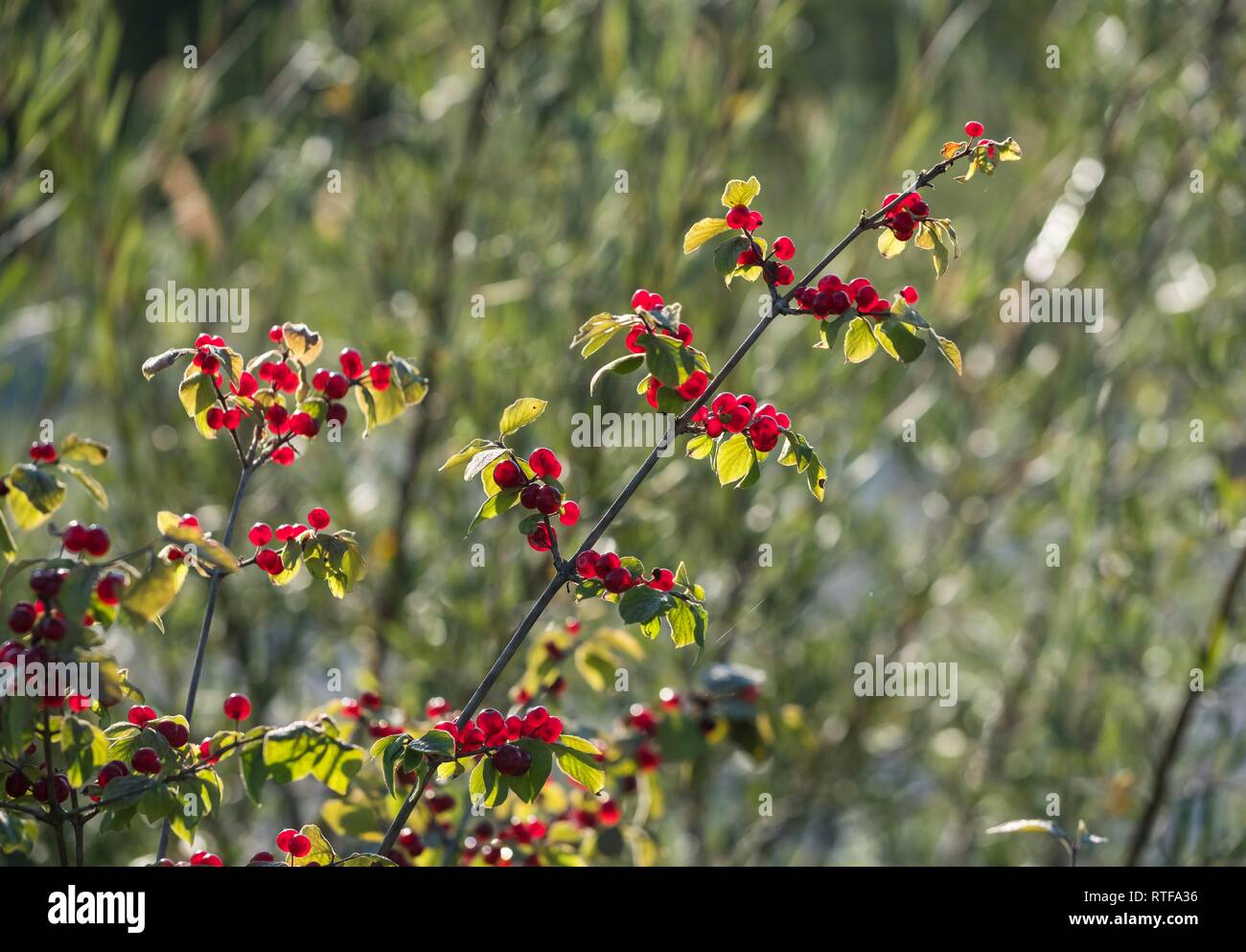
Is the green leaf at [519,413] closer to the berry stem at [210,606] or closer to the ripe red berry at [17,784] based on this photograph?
the berry stem at [210,606]

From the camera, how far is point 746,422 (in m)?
0.65

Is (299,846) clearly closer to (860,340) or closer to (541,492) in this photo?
(541,492)

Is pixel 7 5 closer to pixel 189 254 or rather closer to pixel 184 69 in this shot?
pixel 184 69

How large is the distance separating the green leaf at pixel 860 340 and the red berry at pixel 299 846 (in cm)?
41

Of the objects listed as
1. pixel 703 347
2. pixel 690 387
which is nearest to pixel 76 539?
pixel 690 387

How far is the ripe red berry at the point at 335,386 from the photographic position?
0.70 m

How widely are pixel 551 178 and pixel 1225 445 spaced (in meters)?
0.92

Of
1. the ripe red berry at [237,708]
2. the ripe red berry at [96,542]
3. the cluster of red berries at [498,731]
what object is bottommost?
the cluster of red berries at [498,731]

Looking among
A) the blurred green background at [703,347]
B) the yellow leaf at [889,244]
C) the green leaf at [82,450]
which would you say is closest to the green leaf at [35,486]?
the green leaf at [82,450]

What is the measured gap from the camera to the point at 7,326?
1301 mm

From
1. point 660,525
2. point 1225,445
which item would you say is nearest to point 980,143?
point 660,525

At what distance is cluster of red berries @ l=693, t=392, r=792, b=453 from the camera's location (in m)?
0.64

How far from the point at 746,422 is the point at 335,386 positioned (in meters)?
0.24

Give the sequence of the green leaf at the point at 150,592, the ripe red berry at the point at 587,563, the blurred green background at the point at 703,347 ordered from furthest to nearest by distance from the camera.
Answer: the blurred green background at the point at 703,347, the ripe red berry at the point at 587,563, the green leaf at the point at 150,592
